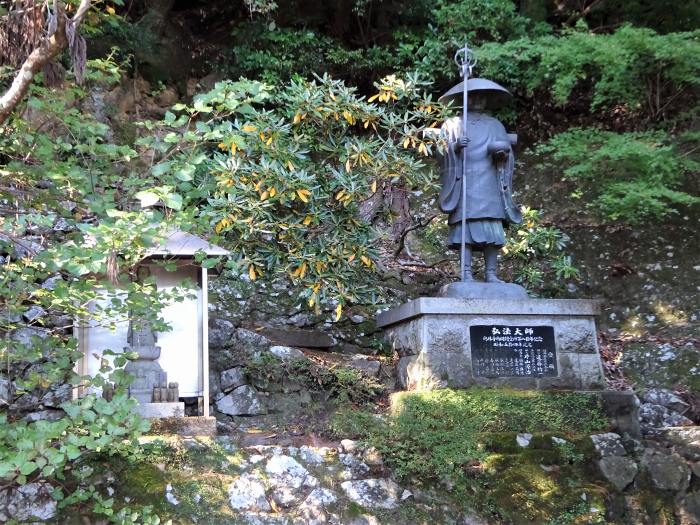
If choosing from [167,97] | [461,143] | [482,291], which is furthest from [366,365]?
[167,97]

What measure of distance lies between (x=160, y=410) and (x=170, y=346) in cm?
64

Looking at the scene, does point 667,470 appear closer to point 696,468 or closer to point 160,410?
point 696,468

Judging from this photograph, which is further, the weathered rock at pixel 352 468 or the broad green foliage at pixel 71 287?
the weathered rock at pixel 352 468

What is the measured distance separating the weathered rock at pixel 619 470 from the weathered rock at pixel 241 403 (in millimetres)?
2718

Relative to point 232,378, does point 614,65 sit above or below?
above

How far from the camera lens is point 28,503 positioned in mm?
4211

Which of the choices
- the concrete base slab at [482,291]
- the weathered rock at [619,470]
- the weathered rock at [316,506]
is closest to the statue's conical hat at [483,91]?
the concrete base slab at [482,291]

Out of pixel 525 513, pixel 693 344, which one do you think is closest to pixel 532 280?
pixel 693 344

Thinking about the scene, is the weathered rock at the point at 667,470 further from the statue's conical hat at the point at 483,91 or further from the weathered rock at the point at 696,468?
the statue's conical hat at the point at 483,91

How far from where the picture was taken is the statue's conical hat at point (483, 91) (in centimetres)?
616

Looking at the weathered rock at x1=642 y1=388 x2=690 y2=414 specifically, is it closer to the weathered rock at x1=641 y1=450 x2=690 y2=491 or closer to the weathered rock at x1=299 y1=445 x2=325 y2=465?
the weathered rock at x1=641 y1=450 x2=690 y2=491

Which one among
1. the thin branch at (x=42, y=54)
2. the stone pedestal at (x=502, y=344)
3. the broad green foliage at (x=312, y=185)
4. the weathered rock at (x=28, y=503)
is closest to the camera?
the thin branch at (x=42, y=54)

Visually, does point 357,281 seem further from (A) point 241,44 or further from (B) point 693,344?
(A) point 241,44

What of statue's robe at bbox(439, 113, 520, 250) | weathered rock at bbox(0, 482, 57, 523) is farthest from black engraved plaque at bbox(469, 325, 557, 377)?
weathered rock at bbox(0, 482, 57, 523)
